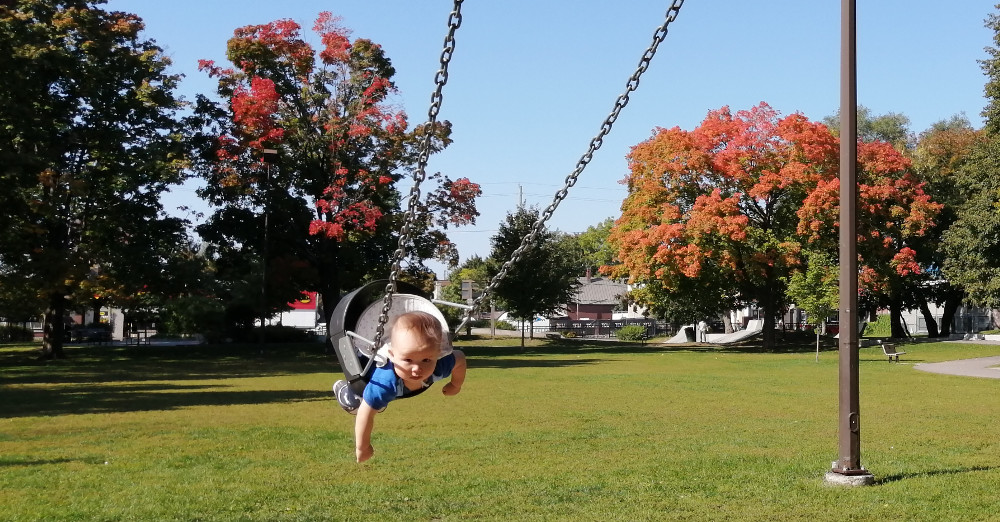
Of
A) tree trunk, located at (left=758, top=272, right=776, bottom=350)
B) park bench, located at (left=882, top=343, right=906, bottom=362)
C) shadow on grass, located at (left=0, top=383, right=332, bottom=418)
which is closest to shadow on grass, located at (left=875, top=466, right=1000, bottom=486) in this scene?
shadow on grass, located at (left=0, top=383, right=332, bottom=418)

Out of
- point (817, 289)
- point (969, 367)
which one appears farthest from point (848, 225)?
point (817, 289)

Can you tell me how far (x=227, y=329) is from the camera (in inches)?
2060

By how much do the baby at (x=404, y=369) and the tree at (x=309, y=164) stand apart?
29.2 m

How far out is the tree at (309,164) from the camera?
35812 millimetres

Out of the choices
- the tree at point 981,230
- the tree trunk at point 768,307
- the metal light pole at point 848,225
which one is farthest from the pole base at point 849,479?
the tree trunk at point 768,307

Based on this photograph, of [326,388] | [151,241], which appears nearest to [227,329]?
[151,241]

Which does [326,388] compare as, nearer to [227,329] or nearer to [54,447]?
[54,447]

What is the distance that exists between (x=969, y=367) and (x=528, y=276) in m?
23.4

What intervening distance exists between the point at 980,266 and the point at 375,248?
23623 millimetres

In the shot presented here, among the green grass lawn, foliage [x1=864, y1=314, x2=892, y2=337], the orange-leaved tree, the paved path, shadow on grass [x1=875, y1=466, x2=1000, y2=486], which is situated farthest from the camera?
foliage [x1=864, y1=314, x2=892, y2=337]

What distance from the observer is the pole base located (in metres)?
9.96

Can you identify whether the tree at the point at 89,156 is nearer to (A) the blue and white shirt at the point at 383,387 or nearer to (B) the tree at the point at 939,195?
(A) the blue and white shirt at the point at 383,387

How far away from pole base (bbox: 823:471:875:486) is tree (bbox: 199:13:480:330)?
2502cm

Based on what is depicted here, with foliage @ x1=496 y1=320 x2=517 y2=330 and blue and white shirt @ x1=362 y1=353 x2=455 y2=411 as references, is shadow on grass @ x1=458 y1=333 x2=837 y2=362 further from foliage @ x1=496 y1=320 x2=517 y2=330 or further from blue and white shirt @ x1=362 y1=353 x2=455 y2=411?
blue and white shirt @ x1=362 y1=353 x2=455 y2=411
